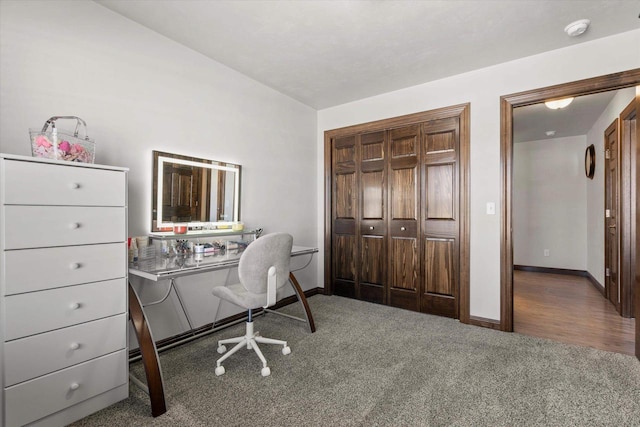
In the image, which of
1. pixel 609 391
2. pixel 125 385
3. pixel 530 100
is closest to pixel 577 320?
pixel 609 391

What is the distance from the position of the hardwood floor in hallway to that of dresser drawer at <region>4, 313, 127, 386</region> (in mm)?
3311

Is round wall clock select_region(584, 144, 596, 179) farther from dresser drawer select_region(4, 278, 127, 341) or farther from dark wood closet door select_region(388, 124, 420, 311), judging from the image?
dresser drawer select_region(4, 278, 127, 341)

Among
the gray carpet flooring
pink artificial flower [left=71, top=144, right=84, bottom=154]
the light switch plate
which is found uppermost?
pink artificial flower [left=71, top=144, right=84, bottom=154]

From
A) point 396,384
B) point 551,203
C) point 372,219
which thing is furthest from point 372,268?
point 551,203

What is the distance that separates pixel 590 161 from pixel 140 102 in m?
6.21

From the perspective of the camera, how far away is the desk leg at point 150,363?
171 centimetres

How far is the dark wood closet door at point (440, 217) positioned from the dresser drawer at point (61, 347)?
2857 millimetres

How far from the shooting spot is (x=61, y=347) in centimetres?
159

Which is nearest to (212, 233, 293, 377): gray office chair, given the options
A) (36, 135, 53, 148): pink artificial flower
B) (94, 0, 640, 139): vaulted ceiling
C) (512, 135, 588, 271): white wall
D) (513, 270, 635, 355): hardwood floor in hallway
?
(36, 135, 53, 148): pink artificial flower

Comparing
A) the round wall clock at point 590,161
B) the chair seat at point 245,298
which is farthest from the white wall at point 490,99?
the round wall clock at point 590,161

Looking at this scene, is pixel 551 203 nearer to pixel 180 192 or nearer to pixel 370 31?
pixel 370 31

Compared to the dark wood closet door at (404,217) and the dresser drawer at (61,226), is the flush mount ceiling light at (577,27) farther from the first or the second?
the dresser drawer at (61,226)

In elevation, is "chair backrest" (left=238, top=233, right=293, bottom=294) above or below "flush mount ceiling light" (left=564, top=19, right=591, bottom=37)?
below

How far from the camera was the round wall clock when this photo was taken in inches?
188
